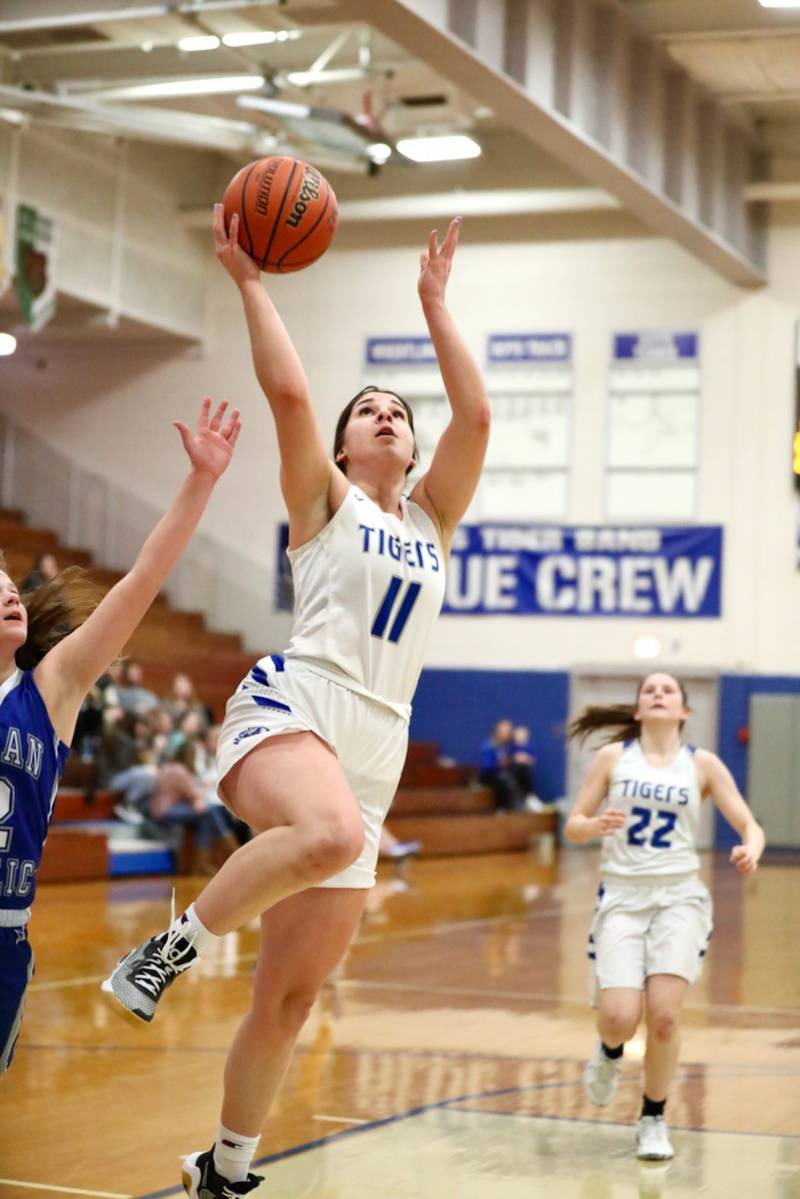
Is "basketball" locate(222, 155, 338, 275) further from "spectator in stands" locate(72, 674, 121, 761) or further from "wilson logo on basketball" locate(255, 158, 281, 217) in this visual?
"spectator in stands" locate(72, 674, 121, 761)

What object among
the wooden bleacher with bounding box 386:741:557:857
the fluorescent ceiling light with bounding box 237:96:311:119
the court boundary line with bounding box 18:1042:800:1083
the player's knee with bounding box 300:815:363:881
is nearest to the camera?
the player's knee with bounding box 300:815:363:881

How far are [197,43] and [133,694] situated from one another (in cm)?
691

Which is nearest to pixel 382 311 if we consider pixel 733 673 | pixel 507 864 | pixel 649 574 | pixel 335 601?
pixel 649 574

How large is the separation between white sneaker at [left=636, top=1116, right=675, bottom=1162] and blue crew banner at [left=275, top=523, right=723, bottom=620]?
1662 cm

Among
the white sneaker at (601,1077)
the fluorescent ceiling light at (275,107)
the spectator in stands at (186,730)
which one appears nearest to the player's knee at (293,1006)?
the white sneaker at (601,1077)

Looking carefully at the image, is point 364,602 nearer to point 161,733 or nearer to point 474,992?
point 474,992

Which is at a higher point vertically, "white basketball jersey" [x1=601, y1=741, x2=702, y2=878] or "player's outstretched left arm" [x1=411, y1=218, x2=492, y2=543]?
"player's outstretched left arm" [x1=411, y1=218, x2=492, y2=543]

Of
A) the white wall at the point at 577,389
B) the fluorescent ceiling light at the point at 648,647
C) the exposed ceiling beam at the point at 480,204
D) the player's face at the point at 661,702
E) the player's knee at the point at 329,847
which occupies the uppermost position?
the exposed ceiling beam at the point at 480,204

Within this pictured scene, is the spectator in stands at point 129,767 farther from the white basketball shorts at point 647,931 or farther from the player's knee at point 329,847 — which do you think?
the player's knee at point 329,847

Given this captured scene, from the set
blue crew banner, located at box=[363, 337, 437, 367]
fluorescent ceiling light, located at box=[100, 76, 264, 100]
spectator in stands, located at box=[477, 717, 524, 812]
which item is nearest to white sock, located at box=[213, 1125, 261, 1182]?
fluorescent ceiling light, located at box=[100, 76, 264, 100]

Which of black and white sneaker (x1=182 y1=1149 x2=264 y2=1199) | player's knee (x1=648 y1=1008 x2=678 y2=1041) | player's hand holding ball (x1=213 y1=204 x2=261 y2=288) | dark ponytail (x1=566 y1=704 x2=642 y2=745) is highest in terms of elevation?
player's hand holding ball (x1=213 y1=204 x2=261 y2=288)

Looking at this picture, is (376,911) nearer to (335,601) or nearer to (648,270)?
(335,601)

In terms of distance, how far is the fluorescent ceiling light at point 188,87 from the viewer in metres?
17.4

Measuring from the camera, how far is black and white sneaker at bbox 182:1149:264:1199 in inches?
155
